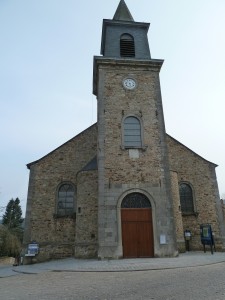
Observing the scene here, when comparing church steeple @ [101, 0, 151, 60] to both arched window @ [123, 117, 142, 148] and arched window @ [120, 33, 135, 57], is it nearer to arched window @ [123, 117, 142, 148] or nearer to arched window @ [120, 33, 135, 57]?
arched window @ [120, 33, 135, 57]

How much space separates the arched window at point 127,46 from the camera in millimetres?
16422

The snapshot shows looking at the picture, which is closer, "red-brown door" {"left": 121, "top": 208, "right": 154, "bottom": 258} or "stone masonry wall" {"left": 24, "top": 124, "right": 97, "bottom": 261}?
"red-brown door" {"left": 121, "top": 208, "right": 154, "bottom": 258}

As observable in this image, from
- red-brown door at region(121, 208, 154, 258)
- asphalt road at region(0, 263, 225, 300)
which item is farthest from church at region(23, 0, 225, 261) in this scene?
asphalt road at region(0, 263, 225, 300)

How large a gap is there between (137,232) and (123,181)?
2.45m

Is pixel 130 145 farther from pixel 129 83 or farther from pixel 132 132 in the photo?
pixel 129 83

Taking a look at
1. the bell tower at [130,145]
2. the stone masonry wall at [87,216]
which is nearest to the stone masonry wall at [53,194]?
the stone masonry wall at [87,216]

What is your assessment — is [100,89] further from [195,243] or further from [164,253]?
[195,243]

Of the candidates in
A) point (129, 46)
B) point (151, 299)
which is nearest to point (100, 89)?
point (129, 46)

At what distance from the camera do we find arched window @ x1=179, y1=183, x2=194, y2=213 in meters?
16.2

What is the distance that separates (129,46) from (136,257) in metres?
12.3

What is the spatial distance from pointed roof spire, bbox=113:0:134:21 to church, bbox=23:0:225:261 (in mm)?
150

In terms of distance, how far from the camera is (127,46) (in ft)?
54.6

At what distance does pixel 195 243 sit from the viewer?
49.9 ft

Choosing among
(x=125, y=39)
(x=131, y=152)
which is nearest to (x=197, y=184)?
(x=131, y=152)
